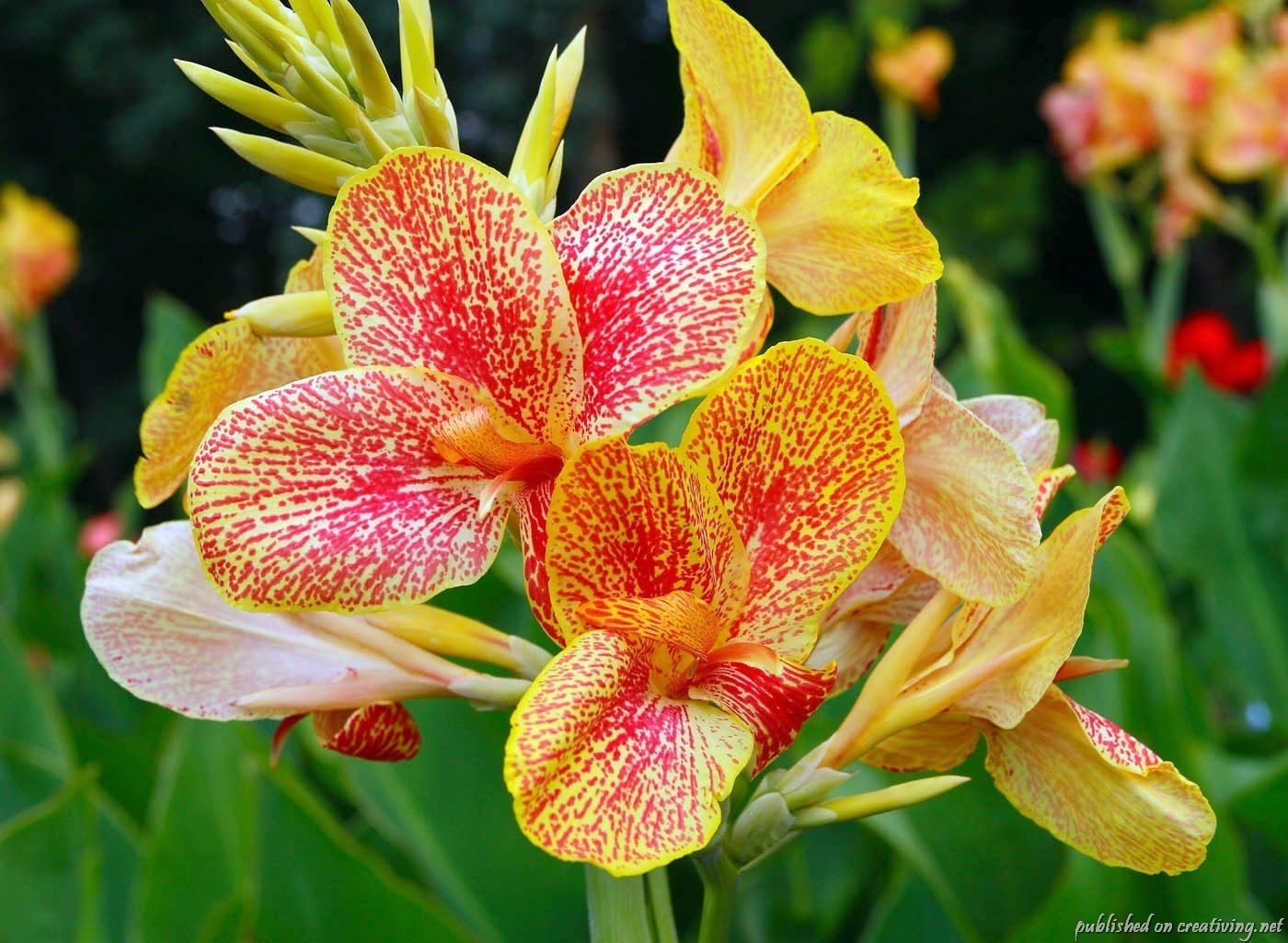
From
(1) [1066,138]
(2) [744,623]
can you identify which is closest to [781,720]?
(2) [744,623]

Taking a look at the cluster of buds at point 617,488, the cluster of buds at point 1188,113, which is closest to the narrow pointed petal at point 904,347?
the cluster of buds at point 617,488

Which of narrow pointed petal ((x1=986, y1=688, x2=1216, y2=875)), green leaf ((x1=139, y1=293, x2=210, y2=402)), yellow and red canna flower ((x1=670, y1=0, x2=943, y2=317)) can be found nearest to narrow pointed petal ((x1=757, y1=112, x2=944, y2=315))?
yellow and red canna flower ((x1=670, y1=0, x2=943, y2=317))

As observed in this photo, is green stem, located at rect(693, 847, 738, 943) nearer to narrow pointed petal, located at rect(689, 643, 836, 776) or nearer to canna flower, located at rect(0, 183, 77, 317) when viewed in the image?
narrow pointed petal, located at rect(689, 643, 836, 776)

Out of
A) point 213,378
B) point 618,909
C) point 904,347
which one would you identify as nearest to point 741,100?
point 904,347

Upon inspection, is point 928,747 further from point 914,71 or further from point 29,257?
point 29,257

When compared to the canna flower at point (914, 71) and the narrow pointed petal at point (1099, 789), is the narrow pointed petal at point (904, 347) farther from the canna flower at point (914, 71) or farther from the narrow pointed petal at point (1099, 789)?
the canna flower at point (914, 71)

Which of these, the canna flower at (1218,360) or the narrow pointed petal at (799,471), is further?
the canna flower at (1218,360)

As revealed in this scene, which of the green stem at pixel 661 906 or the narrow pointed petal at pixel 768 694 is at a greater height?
the narrow pointed petal at pixel 768 694
